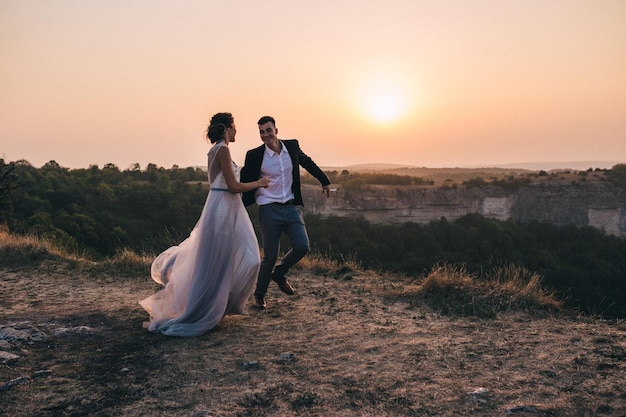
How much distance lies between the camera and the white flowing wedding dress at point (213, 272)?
486cm

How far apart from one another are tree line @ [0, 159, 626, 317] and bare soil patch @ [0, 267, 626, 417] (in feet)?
63.5

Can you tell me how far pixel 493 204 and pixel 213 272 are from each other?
50.0 metres

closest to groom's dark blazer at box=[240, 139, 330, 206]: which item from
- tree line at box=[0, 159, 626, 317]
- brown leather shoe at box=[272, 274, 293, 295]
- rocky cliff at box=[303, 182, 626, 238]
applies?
brown leather shoe at box=[272, 274, 293, 295]

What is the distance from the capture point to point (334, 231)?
126ft

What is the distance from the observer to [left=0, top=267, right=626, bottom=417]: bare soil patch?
10.7ft

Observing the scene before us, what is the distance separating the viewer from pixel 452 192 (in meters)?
51.2

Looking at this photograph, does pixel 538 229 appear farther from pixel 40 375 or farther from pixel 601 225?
pixel 40 375

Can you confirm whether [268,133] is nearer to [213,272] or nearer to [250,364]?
[213,272]

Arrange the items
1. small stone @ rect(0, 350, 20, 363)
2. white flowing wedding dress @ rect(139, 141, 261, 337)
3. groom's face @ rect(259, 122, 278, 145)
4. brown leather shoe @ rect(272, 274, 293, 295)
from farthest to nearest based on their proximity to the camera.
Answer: brown leather shoe @ rect(272, 274, 293, 295) < groom's face @ rect(259, 122, 278, 145) < white flowing wedding dress @ rect(139, 141, 261, 337) < small stone @ rect(0, 350, 20, 363)

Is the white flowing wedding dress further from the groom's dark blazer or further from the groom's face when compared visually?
the groom's face

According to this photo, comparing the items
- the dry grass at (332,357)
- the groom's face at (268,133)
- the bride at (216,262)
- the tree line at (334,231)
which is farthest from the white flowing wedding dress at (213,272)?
the tree line at (334,231)

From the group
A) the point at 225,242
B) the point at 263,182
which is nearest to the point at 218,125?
the point at 263,182

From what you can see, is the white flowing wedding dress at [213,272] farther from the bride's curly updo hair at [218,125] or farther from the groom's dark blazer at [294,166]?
the groom's dark blazer at [294,166]

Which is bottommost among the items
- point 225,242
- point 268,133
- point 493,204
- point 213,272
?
point 493,204
